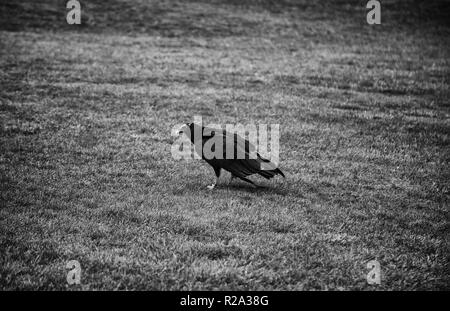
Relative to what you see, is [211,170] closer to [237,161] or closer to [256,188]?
[256,188]

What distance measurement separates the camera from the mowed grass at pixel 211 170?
20.7ft

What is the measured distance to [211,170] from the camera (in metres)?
10.3

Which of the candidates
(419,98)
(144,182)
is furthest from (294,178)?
(419,98)

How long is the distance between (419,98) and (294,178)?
33.3 feet

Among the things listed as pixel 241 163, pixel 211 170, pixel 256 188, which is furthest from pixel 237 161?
pixel 211 170

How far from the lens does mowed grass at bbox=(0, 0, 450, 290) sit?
6.30 metres

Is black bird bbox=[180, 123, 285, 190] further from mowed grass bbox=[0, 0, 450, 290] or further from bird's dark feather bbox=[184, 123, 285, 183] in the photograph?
mowed grass bbox=[0, 0, 450, 290]

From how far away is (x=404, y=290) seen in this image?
19.6 ft

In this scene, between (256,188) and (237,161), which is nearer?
(237,161)

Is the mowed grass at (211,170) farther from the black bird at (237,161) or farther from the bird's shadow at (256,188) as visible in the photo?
the black bird at (237,161)

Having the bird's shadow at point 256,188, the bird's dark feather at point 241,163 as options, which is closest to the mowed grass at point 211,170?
the bird's shadow at point 256,188

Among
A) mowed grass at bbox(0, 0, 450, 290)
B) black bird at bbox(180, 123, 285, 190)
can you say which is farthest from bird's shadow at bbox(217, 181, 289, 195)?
black bird at bbox(180, 123, 285, 190)

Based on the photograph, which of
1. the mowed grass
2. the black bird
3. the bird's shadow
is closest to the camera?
the mowed grass
